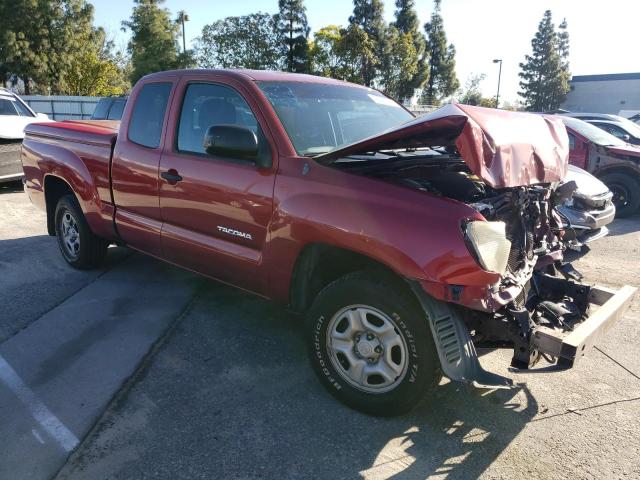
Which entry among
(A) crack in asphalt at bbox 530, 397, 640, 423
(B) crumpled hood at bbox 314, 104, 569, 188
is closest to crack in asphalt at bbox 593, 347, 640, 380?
(A) crack in asphalt at bbox 530, 397, 640, 423

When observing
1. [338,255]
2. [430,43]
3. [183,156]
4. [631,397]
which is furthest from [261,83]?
[430,43]

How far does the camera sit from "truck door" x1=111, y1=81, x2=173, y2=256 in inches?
161

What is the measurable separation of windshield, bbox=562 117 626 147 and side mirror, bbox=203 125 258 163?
783 cm

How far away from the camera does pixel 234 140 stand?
313 centimetres

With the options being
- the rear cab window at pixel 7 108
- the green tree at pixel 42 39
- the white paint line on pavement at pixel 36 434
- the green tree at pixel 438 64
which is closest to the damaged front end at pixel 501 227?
the white paint line on pavement at pixel 36 434

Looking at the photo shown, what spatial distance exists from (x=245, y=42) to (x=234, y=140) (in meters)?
42.1

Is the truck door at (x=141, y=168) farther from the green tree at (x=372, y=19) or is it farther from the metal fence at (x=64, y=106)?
the green tree at (x=372, y=19)

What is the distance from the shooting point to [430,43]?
57.2 metres

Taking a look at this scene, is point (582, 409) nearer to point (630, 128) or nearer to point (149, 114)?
point (149, 114)

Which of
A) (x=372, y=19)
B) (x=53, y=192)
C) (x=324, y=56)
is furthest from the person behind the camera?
(x=372, y=19)

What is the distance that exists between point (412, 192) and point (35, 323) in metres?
3.28

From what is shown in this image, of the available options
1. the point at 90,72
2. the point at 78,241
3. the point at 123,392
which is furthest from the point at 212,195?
the point at 90,72

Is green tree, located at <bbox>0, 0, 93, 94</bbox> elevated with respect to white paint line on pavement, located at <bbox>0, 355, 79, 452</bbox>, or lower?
elevated

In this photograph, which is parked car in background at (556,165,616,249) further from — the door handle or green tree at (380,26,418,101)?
green tree at (380,26,418,101)
